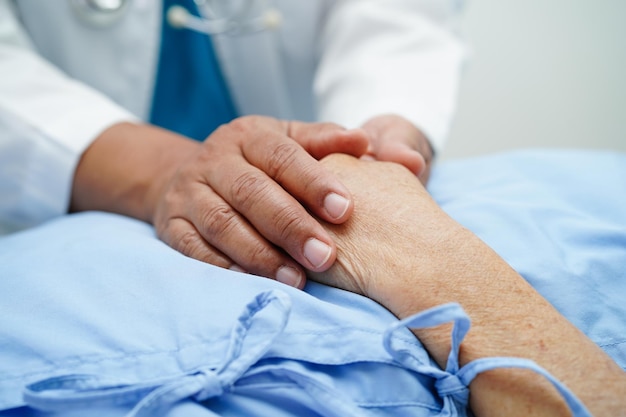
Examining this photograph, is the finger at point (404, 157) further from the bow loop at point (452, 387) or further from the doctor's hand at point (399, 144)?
the bow loop at point (452, 387)

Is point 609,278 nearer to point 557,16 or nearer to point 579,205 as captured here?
point 579,205

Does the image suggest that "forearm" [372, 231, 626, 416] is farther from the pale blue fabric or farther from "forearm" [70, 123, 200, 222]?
"forearm" [70, 123, 200, 222]

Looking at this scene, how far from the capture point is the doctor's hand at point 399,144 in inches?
26.5

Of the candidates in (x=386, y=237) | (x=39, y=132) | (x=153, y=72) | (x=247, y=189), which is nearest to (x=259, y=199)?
(x=247, y=189)

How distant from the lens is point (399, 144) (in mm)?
702

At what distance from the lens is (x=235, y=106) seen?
1.19 m

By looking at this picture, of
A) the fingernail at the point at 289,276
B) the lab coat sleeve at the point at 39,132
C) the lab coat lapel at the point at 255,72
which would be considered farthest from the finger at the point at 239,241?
the lab coat lapel at the point at 255,72

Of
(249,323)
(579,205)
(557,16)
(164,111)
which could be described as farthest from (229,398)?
(557,16)

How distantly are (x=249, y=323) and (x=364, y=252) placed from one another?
15 cm

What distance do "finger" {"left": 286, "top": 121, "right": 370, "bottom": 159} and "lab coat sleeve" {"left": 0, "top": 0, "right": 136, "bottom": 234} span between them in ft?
1.14

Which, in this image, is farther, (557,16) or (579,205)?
(557,16)

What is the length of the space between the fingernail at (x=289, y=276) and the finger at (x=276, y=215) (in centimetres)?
1

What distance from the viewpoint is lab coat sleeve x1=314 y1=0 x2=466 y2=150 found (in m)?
0.95

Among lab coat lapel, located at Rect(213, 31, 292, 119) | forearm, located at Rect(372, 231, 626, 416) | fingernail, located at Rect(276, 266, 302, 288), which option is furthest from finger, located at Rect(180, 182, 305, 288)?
lab coat lapel, located at Rect(213, 31, 292, 119)
